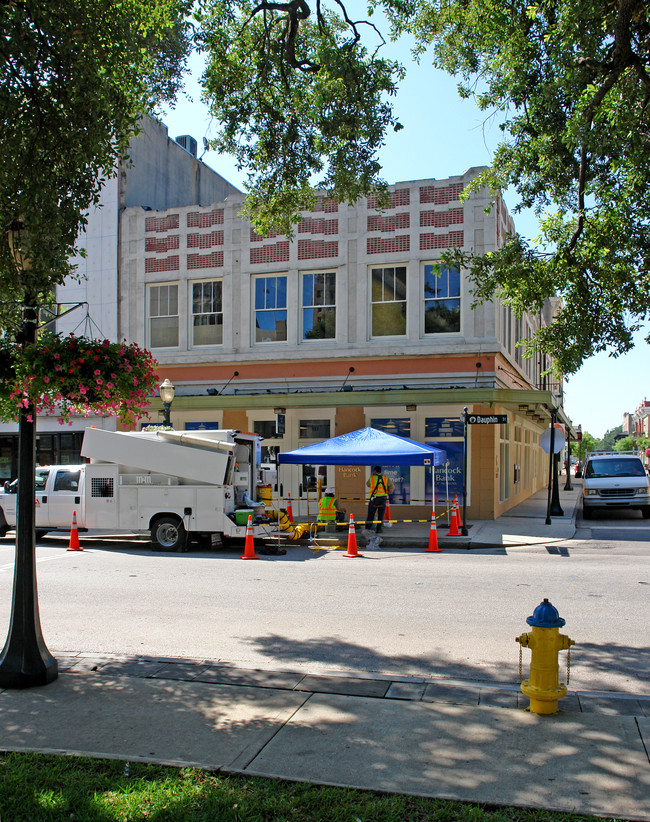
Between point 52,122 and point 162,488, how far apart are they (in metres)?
9.76

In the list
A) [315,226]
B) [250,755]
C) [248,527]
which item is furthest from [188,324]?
[250,755]

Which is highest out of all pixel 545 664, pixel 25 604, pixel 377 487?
pixel 377 487

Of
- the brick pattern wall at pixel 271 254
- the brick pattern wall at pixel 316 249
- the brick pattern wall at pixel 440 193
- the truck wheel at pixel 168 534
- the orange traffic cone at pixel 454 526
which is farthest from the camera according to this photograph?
the brick pattern wall at pixel 271 254

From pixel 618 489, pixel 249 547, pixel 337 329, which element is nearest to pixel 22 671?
pixel 249 547

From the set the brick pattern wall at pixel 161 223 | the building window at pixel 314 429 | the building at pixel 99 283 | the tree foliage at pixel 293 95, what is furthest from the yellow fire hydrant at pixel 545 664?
the brick pattern wall at pixel 161 223

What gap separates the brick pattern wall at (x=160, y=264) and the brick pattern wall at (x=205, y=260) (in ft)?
1.66

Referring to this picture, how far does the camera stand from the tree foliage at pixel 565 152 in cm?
941

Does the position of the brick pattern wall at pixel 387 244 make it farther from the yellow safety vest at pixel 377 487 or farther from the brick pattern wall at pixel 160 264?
the yellow safety vest at pixel 377 487

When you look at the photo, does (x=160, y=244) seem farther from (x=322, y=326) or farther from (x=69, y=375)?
(x=69, y=375)

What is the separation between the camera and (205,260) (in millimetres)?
23188

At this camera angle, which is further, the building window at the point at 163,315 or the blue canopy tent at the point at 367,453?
the building window at the point at 163,315

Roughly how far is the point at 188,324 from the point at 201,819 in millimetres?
20526

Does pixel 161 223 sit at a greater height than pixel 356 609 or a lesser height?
greater

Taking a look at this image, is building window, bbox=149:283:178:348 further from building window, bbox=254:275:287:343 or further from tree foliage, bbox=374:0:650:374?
tree foliage, bbox=374:0:650:374
